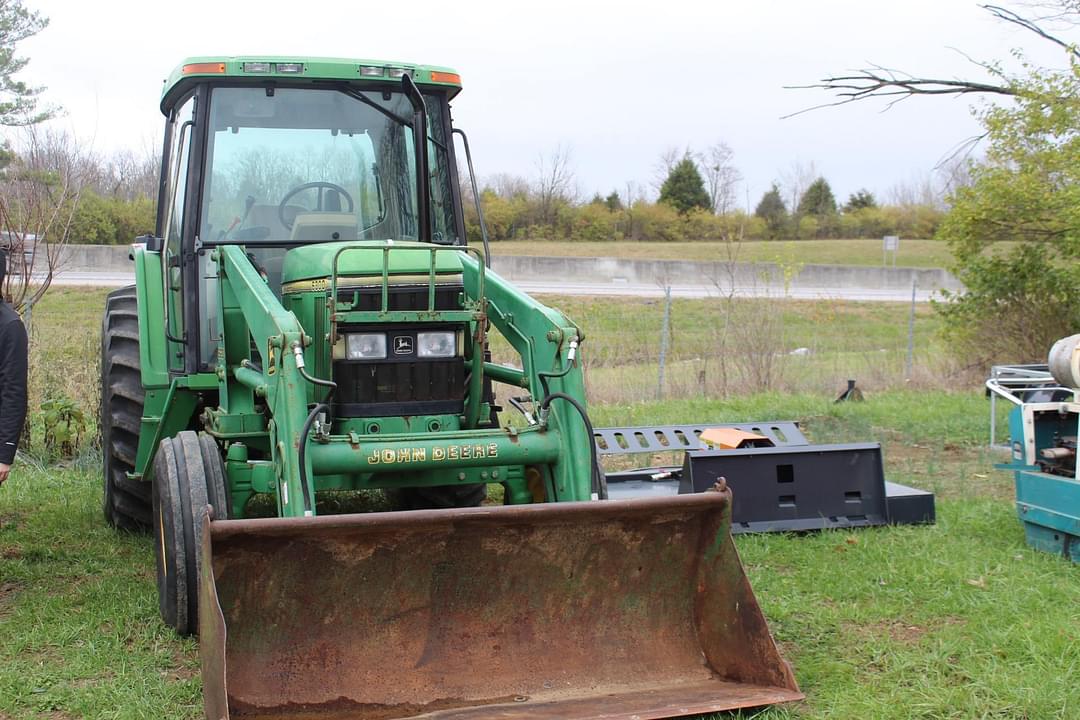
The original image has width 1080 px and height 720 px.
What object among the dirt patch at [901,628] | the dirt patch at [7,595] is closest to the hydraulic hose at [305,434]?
the dirt patch at [7,595]

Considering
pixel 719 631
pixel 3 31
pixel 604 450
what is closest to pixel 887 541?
pixel 604 450

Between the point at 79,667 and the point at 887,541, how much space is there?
4306 mm

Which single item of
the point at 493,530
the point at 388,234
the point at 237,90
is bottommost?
the point at 493,530

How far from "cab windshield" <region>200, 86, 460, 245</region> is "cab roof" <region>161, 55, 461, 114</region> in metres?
0.12

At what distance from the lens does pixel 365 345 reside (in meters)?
4.86

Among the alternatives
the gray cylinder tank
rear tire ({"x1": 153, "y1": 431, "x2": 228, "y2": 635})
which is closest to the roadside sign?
the gray cylinder tank

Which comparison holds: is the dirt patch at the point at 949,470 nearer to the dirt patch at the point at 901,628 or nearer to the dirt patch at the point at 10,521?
the dirt patch at the point at 901,628

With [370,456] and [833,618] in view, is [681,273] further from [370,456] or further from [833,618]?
[370,456]

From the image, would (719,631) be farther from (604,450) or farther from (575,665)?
(604,450)

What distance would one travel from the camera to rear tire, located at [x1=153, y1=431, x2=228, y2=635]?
477 centimetres

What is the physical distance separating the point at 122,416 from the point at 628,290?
22.9 m

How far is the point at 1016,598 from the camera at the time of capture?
209 inches

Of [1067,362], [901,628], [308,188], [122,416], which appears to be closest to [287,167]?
[308,188]

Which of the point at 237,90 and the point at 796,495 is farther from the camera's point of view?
the point at 796,495
